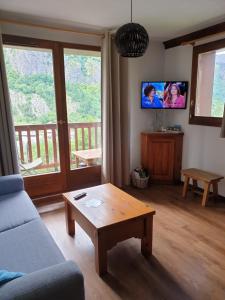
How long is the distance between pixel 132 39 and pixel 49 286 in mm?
1644

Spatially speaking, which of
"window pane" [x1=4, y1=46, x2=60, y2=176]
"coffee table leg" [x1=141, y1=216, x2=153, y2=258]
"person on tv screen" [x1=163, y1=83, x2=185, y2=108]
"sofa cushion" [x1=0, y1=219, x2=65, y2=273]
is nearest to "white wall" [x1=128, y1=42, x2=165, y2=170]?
"person on tv screen" [x1=163, y1=83, x2=185, y2=108]

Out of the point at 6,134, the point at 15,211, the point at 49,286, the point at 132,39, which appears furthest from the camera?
the point at 6,134

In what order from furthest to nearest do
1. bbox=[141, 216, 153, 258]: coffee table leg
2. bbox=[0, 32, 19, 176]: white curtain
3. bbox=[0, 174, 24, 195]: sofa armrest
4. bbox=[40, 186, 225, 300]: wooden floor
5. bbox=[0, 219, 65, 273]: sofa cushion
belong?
bbox=[0, 32, 19, 176]: white curtain, bbox=[0, 174, 24, 195]: sofa armrest, bbox=[141, 216, 153, 258]: coffee table leg, bbox=[40, 186, 225, 300]: wooden floor, bbox=[0, 219, 65, 273]: sofa cushion

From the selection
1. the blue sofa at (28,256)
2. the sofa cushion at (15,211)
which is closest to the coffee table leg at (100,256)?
the blue sofa at (28,256)

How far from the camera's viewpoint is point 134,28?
1.66m

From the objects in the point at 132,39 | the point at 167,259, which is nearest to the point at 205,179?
the point at 167,259

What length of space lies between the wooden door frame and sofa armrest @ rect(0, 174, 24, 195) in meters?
0.80

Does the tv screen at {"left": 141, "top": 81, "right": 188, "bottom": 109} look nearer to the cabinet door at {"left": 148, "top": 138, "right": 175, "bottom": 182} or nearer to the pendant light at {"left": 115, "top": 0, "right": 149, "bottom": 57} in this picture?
the cabinet door at {"left": 148, "top": 138, "right": 175, "bottom": 182}

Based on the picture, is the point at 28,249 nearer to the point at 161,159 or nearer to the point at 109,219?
the point at 109,219

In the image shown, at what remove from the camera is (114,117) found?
3.40m


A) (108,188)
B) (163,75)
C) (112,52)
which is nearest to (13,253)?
(108,188)

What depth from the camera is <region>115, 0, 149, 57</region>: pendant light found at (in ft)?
5.46

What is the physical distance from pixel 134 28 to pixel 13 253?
1.76 meters

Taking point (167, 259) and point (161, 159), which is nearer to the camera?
point (167, 259)
